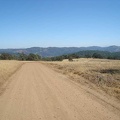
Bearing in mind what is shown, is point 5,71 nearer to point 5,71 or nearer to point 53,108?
point 5,71

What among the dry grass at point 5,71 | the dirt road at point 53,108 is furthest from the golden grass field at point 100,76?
the dry grass at point 5,71

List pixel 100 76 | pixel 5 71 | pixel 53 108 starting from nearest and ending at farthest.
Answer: pixel 53 108 → pixel 100 76 → pixel 5 71

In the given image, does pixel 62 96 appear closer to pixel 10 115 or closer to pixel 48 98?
pixel 48 98

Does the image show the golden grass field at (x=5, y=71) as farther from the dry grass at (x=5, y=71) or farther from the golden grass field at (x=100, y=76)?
the golden grass field at (x=100, y=76)

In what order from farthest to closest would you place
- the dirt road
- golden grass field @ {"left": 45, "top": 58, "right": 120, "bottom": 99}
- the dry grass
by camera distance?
1. the dry grass
2. golden grass field @ {"left": 45, "top": 58, "right": 120, "bottom": 99}
3. the dirt road

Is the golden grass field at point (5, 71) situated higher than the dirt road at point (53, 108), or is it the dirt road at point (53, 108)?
the dirt road at point (53, 108)

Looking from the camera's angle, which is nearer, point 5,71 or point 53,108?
point 53,108

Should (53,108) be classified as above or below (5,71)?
above

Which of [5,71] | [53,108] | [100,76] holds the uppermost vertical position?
[53,108]

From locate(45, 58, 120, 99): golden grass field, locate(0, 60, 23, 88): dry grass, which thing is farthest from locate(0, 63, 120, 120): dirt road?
locate(0, 60, 23, 88): dry grass

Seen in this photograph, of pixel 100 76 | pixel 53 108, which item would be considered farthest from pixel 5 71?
pixel 53 108

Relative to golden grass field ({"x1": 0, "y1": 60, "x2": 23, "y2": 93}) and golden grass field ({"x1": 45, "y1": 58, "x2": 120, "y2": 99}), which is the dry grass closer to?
golden grass field ({"x1": 0, "y1": 60, "x2": 23, "y2": 93})

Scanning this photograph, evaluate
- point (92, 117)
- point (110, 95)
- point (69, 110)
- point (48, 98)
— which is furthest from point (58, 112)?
point (110, 95)

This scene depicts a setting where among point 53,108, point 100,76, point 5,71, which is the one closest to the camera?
point 53,108
